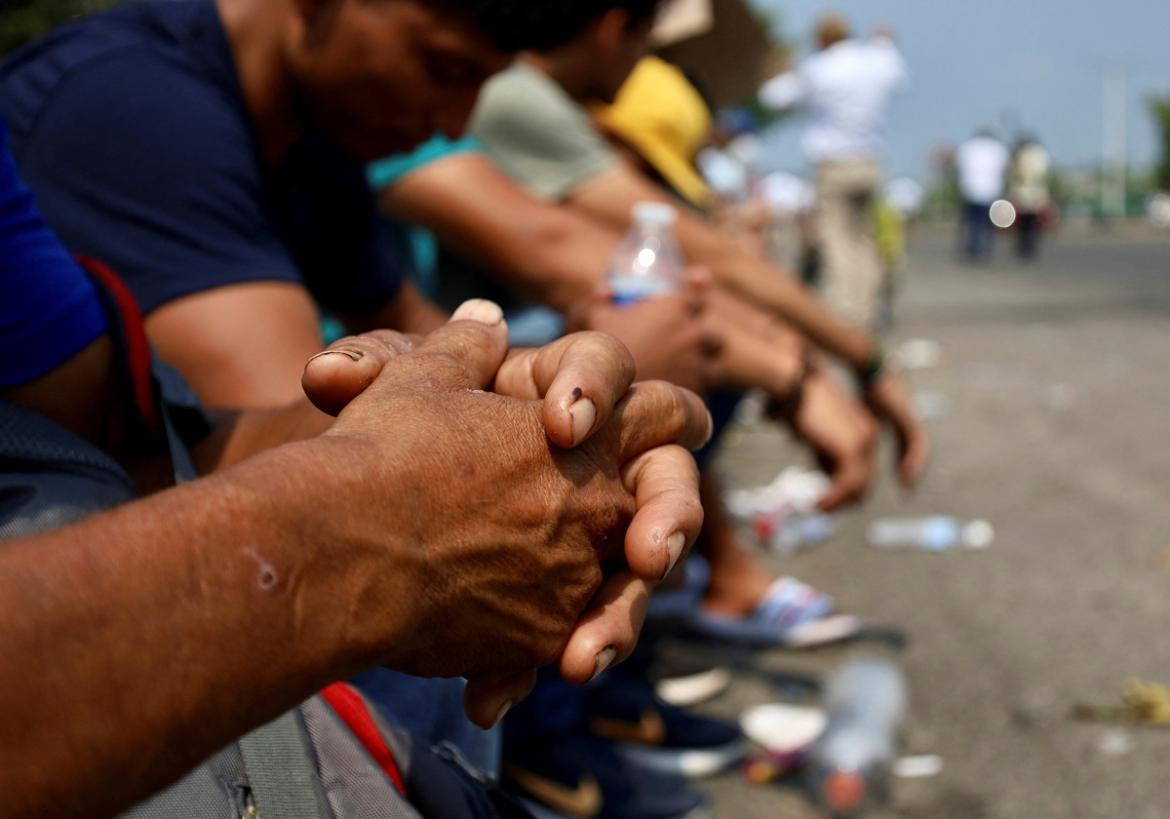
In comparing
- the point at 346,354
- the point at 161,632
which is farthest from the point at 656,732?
the point at 161,632

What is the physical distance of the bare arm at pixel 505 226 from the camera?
2.77 metres

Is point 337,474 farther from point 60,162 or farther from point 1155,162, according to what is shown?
point 1155,162

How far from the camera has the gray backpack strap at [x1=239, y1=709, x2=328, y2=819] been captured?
1.07 m

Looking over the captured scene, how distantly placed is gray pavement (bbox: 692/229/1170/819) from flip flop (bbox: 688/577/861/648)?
5cm

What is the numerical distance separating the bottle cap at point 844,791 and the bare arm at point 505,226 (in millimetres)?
1193

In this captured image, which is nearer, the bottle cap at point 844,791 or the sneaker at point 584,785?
the sneaker at point 584,785

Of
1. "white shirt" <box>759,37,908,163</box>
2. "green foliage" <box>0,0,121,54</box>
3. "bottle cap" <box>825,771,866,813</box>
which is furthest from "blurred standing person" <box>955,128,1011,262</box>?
"bottle cap" <box>825,771,866,813</box>

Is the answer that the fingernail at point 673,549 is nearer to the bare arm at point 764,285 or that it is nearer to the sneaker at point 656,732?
the sneaker at point 656,732

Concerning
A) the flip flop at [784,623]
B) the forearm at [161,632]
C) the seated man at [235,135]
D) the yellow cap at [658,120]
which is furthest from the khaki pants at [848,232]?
the forearm at [161,632]

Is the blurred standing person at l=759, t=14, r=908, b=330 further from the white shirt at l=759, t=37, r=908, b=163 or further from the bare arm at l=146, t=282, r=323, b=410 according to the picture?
the bare arm at l=146, t=282, r=323, b=410

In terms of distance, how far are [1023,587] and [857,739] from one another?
145cm

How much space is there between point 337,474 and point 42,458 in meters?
0.47

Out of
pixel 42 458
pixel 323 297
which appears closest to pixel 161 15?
pixel 323 297

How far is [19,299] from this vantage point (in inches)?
55.2
